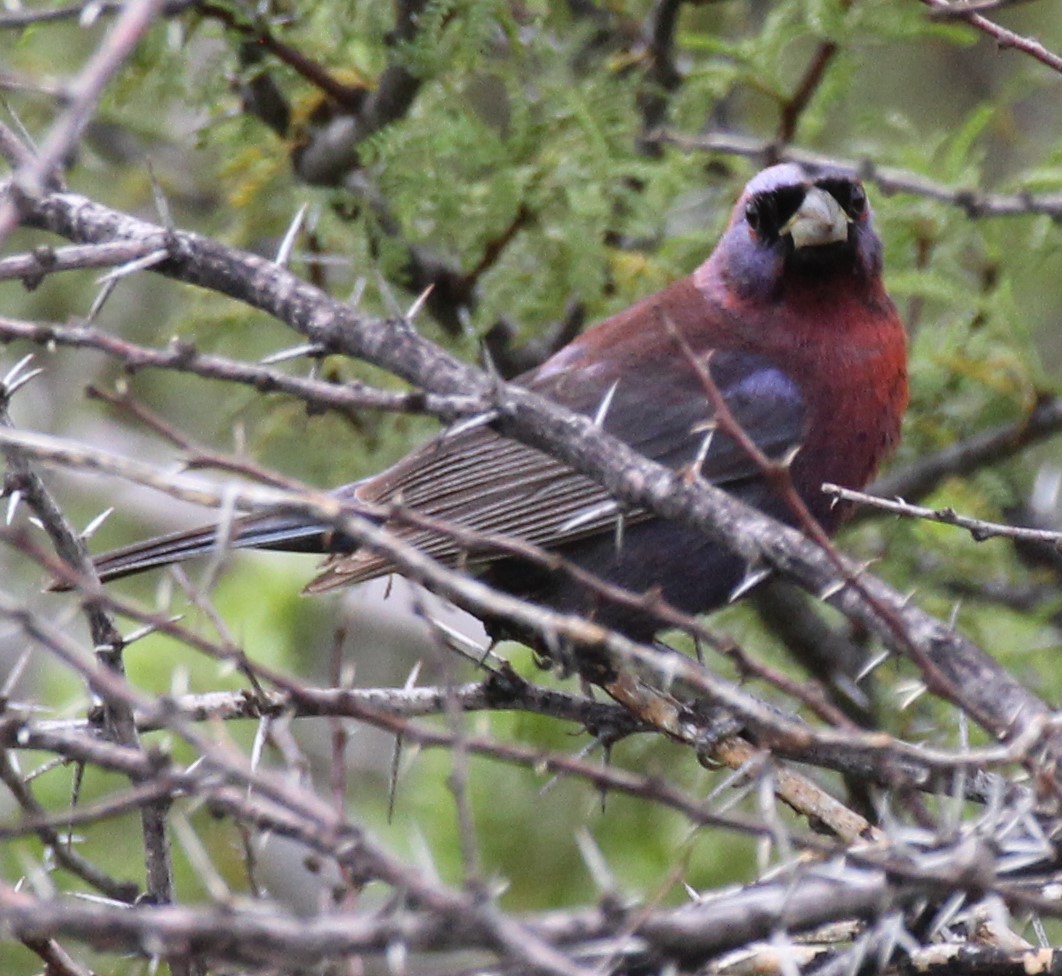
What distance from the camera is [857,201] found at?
5094 mm

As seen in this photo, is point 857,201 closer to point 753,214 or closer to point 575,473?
point 753,214

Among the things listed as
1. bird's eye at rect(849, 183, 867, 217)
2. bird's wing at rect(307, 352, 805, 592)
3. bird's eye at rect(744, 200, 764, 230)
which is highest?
bird's eye at rect(849, 183, 867, 217)

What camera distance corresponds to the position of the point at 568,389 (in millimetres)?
5242

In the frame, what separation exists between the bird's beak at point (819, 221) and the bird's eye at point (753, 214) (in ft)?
0.75

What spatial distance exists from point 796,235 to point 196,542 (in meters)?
2.05

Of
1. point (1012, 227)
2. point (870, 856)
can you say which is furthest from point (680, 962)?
point (1012, 227)

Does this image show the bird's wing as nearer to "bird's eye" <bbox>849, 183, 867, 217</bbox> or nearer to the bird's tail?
the bird's tail

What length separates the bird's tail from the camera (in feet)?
15.4

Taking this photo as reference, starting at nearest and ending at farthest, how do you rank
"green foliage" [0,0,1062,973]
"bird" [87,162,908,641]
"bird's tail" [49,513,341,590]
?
"bird's tail" [49,513,341,590] < "bird" [87,162,908,641] < "green foliage" [0,0,1062,973]

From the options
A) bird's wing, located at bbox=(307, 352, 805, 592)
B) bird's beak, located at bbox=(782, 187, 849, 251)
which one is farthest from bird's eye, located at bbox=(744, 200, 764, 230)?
bird's wing, located at bbox=(307, 352, 805, 592)

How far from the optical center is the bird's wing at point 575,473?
5000mm

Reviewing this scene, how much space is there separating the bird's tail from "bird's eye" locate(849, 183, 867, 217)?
75.4 inches


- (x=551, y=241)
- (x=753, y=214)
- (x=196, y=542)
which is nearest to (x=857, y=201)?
(x=753, y=214)

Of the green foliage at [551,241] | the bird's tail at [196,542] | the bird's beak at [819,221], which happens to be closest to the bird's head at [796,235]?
the bird's beak at [819,221]
